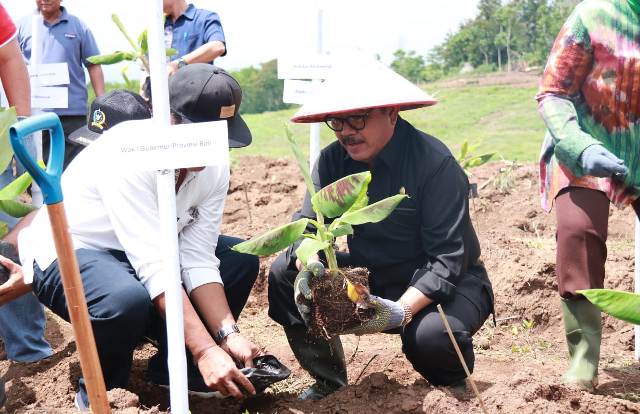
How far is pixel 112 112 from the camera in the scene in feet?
9.22

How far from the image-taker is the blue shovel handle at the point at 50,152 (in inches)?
65.8

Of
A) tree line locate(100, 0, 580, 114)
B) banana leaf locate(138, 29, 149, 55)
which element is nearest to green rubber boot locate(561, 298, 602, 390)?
banana leaf locate(138, 29, 149, 55)

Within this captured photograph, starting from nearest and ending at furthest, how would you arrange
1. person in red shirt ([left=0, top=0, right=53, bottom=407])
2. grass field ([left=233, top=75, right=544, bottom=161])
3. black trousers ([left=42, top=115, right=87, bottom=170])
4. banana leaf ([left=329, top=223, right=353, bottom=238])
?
banana leaf ([left=329, top=223, right=353, bottom=238]), person in red shirt ([left=0, top=0, right=53, bottom=407]), black trousers ([left=42, top=115, right=87, bottom=170]), grass field ([left=233, top=75, right=544, bottom=161])

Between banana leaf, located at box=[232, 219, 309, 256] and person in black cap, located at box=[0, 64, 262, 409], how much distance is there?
0.35 metres

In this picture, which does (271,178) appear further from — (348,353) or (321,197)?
(321,197)

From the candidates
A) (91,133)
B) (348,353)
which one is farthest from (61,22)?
(348,353)

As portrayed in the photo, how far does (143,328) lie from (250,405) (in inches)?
16.8

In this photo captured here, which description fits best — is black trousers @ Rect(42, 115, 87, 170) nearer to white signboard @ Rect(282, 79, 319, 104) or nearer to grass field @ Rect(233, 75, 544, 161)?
white signboard @ Rect(282, 79, 319, 104)

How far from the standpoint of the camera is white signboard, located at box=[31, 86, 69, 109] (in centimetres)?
438

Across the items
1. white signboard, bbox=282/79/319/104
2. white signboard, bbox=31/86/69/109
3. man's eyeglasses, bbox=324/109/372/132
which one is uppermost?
man's eyeglasses, bbox=324/109/372/132

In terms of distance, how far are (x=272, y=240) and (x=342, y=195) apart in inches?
8.6

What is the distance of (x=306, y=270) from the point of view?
2.34m

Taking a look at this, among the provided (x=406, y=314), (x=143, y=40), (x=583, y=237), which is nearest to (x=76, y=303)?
(x=406, y=314)

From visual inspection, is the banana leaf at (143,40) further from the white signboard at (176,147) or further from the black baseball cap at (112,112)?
the white signboard at (176,147)
